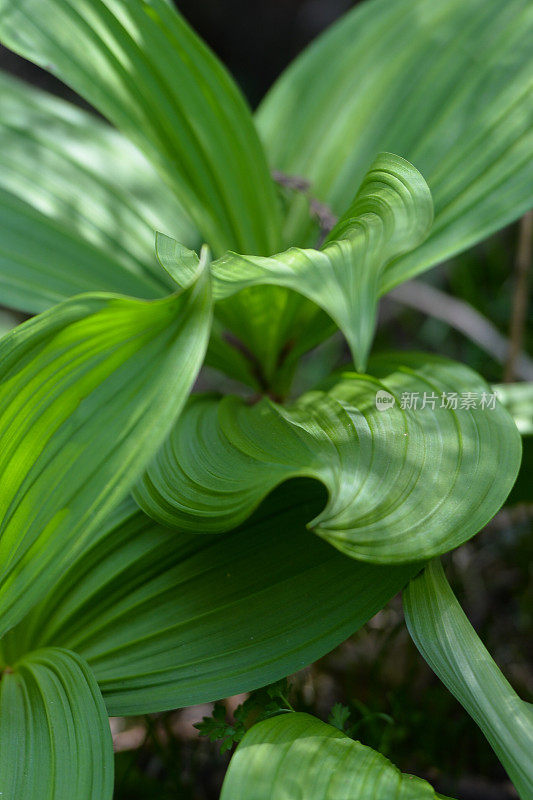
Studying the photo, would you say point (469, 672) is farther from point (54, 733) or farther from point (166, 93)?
point (166, 93)

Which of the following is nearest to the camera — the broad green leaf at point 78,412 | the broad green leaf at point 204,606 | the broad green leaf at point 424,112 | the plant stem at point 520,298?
the broad green leaf at point 78,412

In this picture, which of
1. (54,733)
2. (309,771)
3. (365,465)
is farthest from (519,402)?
(54,733)

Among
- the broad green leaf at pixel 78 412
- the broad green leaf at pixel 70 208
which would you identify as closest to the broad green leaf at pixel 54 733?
the broad green leaf at pixel 78 412

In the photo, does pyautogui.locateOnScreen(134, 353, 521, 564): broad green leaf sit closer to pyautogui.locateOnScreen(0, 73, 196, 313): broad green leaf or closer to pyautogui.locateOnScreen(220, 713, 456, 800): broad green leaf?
pyautogui.locateOnScreen(220, 713, 456, 800): broad green leaf

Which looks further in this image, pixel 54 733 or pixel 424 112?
pixel 424 112

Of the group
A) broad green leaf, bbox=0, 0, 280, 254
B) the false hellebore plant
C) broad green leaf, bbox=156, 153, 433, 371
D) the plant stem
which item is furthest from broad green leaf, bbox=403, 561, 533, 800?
the plant stem

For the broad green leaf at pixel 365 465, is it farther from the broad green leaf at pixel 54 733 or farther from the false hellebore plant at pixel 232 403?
the broad green leaf at pixel 54 733
